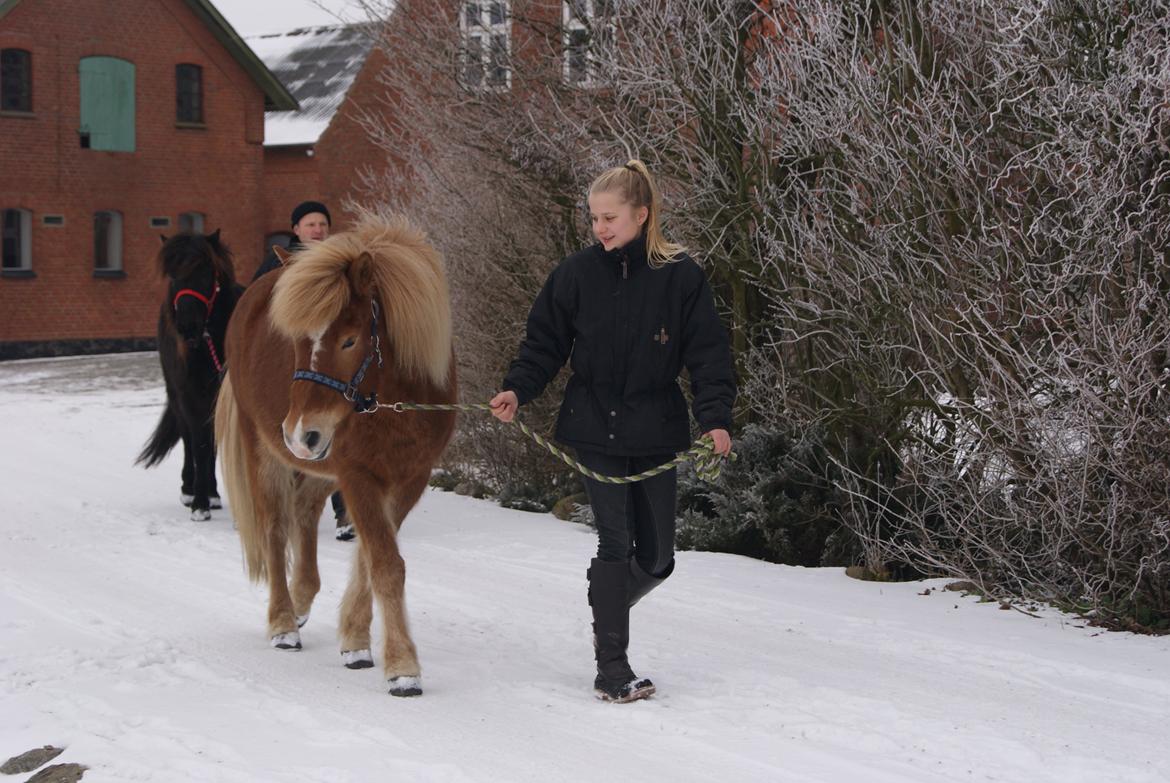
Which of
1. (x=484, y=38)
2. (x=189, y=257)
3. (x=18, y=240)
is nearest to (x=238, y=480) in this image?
(x=189, y=257)

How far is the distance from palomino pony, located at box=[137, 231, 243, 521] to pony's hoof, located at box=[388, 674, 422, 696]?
5145 mm

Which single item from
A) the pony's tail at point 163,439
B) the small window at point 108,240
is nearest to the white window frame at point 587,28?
the pony's tail at point 163,439

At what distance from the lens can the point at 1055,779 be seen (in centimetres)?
457

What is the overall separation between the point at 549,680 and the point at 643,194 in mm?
2153

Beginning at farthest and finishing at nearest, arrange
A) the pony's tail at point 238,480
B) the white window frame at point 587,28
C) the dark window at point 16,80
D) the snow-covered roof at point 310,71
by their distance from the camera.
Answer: the snow-covered roof at point 310,71
the dark window at point 16,80
the white window frame at point 587,28
the pony's tail at point 238,480

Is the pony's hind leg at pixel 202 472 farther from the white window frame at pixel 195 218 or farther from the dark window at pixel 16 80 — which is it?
the white window frame at pixel 195 218

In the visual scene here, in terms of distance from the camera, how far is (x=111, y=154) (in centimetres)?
3080

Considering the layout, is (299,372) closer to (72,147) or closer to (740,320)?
(740,320)

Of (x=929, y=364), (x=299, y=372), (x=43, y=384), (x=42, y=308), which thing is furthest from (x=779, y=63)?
(x=42, y=308)

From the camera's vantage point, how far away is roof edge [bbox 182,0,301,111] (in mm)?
31922

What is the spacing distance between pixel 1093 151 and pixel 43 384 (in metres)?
19.6

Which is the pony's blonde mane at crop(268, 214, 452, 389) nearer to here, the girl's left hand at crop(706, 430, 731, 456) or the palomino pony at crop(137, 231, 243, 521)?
the girl's left hand at crop(706, 430, 731, 456)

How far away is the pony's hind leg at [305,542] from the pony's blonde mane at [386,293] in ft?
4.28

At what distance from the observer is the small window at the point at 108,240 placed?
102 ft
